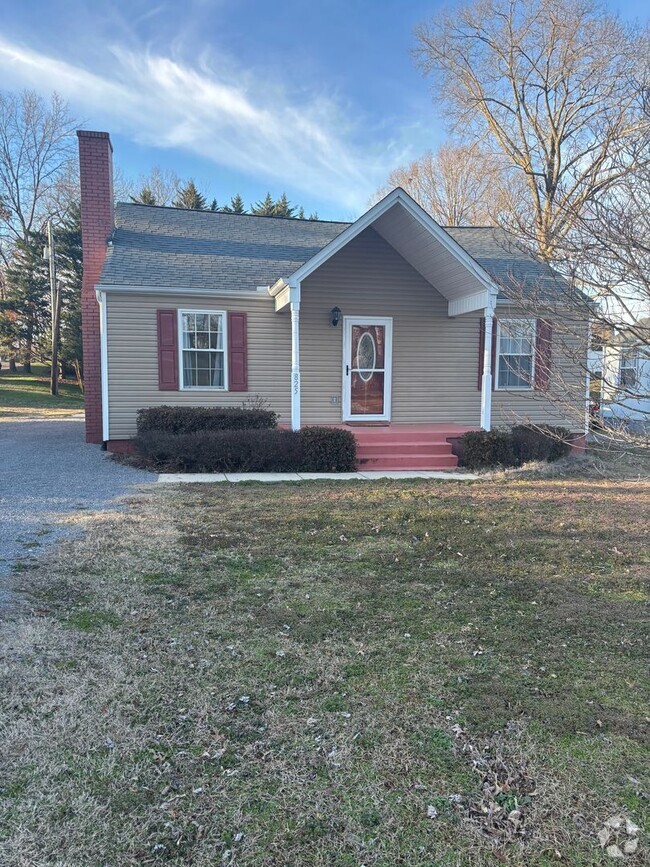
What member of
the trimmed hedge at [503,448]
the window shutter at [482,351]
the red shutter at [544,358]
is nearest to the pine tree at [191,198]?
the window shutter at [482,351]

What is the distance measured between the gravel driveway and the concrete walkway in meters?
0.47

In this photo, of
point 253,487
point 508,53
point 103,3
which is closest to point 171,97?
point 103,3

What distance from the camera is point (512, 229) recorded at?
13.4 feet

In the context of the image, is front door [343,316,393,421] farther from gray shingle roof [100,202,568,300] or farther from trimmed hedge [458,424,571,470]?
trimmed hedge [458,424,571,470]

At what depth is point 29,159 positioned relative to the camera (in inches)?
1171

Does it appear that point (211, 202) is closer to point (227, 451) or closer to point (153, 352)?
point (153, 352)

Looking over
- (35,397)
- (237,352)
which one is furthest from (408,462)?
(35,397)

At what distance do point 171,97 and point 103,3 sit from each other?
7.73 m

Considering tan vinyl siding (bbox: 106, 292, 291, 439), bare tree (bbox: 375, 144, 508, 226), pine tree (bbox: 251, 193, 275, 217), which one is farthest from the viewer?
pine tree (bbox: 251, 193, 275, 217)

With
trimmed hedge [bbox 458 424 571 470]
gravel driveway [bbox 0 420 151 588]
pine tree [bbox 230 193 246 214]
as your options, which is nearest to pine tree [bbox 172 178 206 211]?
pine tree [bbox 230 193 246 214]

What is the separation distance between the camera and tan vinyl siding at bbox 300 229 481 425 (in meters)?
10.7

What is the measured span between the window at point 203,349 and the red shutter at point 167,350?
140mm

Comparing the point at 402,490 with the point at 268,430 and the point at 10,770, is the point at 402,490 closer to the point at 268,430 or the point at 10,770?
the point at 268,430

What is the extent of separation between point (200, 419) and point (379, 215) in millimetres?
4513
